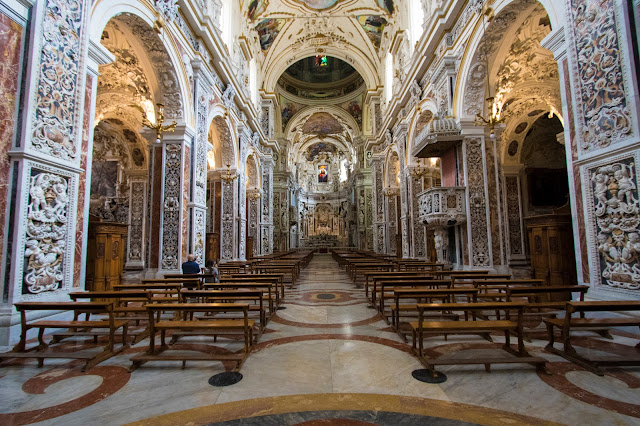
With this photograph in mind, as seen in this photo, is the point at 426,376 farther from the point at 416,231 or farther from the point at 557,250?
the point at 416,231

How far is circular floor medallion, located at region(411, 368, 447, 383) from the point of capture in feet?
9.62

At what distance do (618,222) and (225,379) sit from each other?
5287mm

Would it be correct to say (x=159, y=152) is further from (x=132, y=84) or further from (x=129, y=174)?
(x=129, y=174)

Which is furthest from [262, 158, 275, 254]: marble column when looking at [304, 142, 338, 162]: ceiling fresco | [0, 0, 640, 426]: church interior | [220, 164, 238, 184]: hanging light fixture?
[304, 142, 338, 162]: ceiling fresco

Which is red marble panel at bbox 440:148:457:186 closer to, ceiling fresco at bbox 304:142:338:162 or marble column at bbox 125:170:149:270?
marble column at bbox 125:170:149:270

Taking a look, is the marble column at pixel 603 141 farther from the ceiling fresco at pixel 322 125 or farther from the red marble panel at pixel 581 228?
the ceiling fresco at pixel 322 125

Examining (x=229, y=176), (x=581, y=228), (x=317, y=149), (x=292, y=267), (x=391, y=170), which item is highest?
(x=317, y=149)

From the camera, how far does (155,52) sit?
845 centimetres

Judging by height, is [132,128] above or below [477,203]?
above

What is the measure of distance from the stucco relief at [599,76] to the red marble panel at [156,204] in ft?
30.9

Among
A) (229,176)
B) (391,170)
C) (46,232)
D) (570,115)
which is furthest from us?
(391,170)

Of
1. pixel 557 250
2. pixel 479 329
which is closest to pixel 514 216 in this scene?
pixel 557 250

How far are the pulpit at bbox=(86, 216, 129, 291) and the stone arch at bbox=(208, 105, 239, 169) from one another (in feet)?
20.4

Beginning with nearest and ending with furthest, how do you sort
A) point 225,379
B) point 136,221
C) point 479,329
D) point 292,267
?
point 225,379 < point 479,329 < point 292,267 < point 136,221
